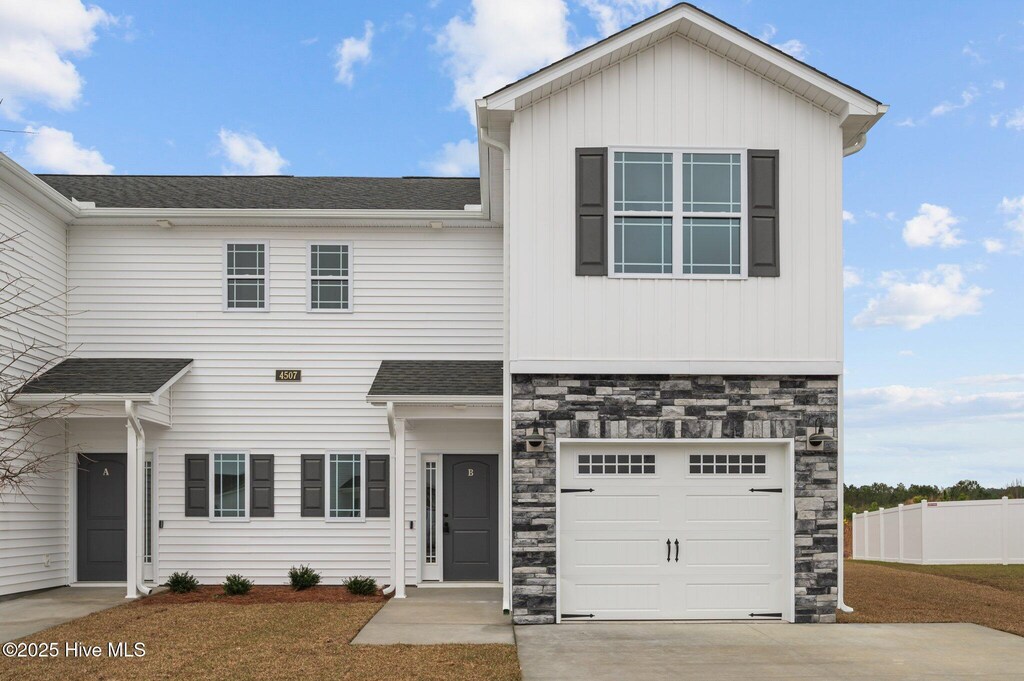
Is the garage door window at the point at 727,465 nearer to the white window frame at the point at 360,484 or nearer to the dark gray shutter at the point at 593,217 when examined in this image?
the dark gray shutter at the point at 593,217

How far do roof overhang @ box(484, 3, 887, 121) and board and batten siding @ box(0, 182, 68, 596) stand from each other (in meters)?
7.43

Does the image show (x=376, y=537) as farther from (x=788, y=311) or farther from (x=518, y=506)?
(x=788, y=311)

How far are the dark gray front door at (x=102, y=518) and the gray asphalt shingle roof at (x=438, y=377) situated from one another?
4.70m

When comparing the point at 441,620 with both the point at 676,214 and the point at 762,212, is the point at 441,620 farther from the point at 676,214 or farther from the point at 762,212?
the point at 762,212

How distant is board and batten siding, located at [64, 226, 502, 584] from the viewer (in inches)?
575

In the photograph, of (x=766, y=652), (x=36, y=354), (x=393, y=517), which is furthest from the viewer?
(x=36, y=354)

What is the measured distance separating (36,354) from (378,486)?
18.4 ft

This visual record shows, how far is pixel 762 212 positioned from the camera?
10.9 meters

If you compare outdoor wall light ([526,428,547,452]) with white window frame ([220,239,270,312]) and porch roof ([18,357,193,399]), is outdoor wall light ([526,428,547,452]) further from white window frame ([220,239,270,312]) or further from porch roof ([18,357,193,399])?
white window frame ([220,239,270,312])

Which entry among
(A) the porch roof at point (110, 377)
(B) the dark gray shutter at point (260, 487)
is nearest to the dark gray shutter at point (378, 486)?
(B) the dark gray shutter at point (260, 487)

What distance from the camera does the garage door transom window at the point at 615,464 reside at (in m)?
10.9

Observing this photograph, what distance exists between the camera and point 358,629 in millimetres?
10359

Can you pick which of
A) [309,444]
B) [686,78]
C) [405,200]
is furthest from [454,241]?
[686,78]

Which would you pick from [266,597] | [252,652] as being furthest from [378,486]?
[252,652]
